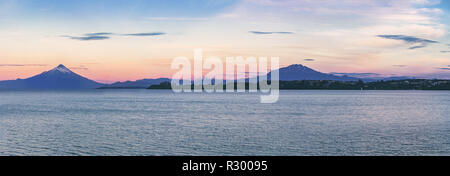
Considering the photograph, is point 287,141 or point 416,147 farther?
point 287,141

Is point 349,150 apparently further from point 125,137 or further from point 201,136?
point 125,137

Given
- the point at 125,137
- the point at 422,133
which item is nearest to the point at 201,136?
the point at 125,137

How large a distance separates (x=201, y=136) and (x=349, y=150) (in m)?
14.3

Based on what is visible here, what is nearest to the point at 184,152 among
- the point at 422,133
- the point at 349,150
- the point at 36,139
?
the point at 349,150
